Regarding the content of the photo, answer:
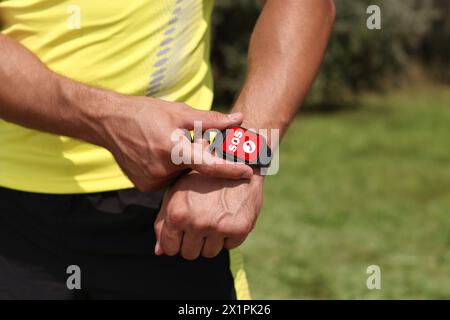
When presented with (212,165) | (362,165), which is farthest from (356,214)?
(212,165)

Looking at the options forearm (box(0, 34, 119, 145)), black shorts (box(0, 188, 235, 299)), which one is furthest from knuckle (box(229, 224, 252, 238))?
black shorts (box(0, 188, 235, 299))

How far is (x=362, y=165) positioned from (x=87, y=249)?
6915 millimetres

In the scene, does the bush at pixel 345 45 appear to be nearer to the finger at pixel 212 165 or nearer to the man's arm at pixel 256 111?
the man's arm at pixel 256 111

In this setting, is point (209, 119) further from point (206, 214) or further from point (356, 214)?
point (356, 214)

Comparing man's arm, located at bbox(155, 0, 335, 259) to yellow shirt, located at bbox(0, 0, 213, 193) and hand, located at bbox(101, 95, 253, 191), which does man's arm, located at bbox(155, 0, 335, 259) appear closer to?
hand, located at bbox(101, 95, 253, 191)

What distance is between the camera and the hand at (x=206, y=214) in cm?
174

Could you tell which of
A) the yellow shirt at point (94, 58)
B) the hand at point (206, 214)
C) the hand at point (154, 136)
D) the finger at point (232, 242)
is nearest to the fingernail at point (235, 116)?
the hand at point (154, 136)

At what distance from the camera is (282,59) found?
203 centimetres

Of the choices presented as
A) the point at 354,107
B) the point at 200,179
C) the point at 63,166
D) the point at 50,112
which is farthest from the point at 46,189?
the point at 354,107

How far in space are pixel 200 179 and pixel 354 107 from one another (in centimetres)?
1123

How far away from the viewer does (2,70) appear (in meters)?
1.83

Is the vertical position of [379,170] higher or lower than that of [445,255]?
higher

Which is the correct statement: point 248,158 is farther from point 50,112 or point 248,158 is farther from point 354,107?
point 354,107

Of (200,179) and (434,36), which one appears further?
(434,36)
